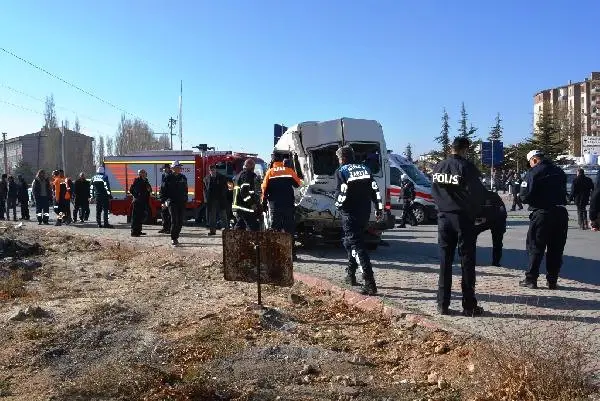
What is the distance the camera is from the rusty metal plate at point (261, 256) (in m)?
7.38

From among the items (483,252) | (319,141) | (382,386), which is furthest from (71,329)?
(483,252)

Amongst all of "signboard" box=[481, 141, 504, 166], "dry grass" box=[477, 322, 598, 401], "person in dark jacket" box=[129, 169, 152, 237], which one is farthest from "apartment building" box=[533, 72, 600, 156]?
"dry grass" box=[477, 322, 598, 401]

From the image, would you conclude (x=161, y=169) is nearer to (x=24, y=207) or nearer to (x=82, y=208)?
(x=82, y=208)

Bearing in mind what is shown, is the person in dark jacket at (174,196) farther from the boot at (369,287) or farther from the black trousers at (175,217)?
the boot at (369,287)

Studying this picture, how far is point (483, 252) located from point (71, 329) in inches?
340

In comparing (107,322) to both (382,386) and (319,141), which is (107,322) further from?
(319,141)

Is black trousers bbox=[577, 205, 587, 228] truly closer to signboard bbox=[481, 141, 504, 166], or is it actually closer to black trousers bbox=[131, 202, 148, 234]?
signboard bbox=[481, 141, 504, 166]

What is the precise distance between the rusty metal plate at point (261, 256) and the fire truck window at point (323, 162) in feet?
19.1

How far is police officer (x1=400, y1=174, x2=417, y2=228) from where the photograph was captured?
69.8 feet

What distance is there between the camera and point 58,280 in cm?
1091

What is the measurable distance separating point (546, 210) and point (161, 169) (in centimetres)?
1458

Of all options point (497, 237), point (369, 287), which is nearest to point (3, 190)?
point (497, 237)

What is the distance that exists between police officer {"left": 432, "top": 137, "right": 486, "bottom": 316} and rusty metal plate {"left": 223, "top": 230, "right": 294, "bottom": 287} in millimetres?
1709

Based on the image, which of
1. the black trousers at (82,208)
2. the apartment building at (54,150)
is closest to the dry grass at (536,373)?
the black trousers at (82,208)
